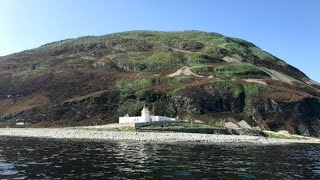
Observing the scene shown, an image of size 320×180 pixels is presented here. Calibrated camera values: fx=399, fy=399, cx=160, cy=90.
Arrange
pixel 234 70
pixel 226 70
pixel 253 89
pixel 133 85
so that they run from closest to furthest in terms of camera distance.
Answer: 1. pixel 253 89
2. pixel 133 85
3. pixel 226 70
4. pixel 234 70

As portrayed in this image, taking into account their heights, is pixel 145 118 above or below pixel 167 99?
below

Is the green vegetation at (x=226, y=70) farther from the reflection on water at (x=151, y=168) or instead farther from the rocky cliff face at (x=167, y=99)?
the reflection on water at (x=151, y=168)

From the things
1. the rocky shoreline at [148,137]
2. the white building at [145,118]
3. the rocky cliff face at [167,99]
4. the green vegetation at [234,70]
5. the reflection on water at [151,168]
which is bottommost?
the reflection on water at [151,168]

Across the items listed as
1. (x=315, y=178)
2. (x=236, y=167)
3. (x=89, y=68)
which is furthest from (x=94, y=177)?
(x=89, y=68)

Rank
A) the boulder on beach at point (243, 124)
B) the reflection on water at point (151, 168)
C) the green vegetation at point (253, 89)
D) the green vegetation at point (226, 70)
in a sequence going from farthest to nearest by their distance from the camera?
1. the green vegetation at point (226, 70)
2. the green vegetation at point (253, 89)
3. the boulder on beach at point (243, 124)
4. the reflection on water at point (151, 168)

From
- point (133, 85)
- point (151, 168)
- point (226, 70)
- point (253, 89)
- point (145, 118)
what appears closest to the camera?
point (151, 168)

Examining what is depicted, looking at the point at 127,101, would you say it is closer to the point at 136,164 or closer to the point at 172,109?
the point at 172,109

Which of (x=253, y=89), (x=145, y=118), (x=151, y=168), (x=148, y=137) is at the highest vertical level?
(x=253, y=89)

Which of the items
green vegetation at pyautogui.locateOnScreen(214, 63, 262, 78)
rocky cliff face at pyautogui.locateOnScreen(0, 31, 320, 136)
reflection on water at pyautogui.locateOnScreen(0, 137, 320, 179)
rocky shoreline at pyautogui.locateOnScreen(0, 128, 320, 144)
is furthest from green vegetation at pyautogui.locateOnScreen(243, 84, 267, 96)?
reflection on water at pyautogui.locateOnScreen(0, 137, 320, 179)

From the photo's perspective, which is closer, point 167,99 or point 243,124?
point 243,124

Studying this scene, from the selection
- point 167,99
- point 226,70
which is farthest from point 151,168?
point 226,70

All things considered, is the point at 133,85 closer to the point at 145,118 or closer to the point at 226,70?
the point at 226,70

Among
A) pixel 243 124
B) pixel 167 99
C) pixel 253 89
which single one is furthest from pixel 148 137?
pixel 253 89

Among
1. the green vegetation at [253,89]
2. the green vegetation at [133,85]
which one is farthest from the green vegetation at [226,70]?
the green vegetation at [133,85]
